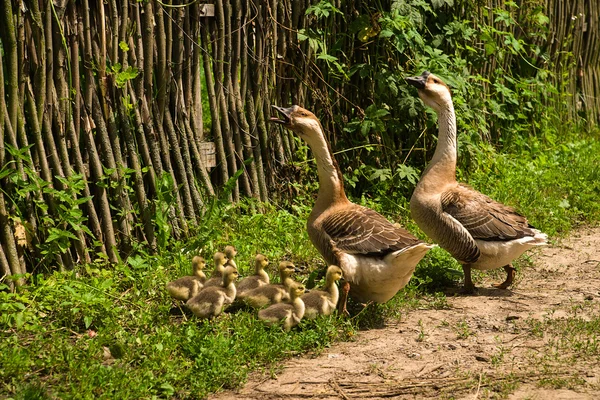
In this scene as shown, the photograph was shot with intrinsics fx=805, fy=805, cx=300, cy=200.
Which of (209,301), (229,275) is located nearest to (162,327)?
(209,301)

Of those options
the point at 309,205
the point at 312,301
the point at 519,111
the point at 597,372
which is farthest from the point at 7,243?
the point at 519,111

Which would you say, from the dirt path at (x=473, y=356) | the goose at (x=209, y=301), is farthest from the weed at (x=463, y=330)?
the goose at (x=209, y=301)

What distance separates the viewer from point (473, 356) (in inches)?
224

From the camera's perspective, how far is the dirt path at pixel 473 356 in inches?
201

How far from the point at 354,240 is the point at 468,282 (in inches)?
53.0

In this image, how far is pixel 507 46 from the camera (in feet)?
35.4

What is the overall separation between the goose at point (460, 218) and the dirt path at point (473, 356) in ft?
1.34

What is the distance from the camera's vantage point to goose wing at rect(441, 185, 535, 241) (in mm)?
6812

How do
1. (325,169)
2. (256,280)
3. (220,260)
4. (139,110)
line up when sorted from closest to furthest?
(256,280) → (220,260) → (325,169) → (139,110)

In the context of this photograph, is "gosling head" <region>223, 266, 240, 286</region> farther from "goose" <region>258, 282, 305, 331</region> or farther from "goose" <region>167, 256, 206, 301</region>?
"goose" <region>258, 282, 305, 331</region>

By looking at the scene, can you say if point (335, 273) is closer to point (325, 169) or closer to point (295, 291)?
point (295, 291)

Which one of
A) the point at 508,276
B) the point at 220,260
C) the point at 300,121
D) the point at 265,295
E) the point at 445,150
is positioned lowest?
the point at 508,276

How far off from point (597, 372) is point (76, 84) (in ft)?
14.9

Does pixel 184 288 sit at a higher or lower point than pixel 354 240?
lower
